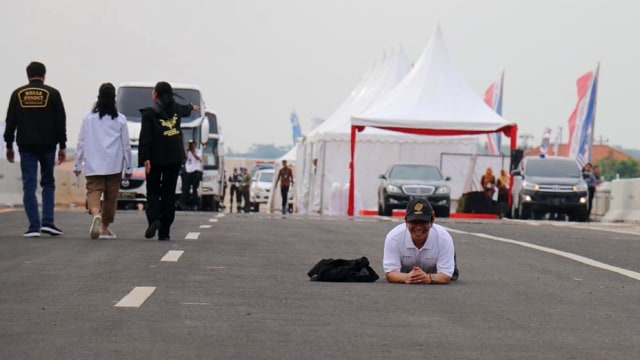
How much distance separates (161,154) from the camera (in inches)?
676

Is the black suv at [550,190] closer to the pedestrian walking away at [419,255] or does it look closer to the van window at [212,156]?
the van window at [212,156]

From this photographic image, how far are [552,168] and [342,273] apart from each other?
28952mm

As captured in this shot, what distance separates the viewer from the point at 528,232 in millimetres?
24000

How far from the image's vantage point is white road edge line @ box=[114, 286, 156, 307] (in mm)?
9580

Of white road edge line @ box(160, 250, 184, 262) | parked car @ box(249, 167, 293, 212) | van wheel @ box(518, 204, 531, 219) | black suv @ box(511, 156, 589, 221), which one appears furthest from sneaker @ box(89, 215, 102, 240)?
parked car @ box(249, 167, 293, 212)

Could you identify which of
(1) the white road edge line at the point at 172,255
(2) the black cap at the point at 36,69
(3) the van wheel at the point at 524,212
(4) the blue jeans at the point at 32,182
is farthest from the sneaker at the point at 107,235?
(3) the van wheel at the point at 524,212

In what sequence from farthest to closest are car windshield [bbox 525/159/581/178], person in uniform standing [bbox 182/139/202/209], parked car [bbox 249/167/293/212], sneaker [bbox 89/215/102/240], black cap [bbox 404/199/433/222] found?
parked car [bbox 249/167/293/212], car windshield [bbox 525/159/581/178], person in uniform standing [bbox 182/139/202/209], sneaker [bbox 89/215/102/240], black cap [bbox 404/199/433/222]

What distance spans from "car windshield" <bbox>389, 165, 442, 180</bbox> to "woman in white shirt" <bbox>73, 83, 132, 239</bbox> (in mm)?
21218

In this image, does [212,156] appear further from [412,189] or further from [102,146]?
[102,146]

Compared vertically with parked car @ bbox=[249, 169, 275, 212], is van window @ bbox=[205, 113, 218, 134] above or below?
above

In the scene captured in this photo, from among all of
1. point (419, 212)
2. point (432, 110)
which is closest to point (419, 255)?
point (419, 212)

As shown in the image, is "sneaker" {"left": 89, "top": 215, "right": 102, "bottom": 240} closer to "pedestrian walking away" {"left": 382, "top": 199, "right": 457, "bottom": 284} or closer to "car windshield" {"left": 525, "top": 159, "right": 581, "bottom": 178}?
"pedestrian walking away" {"left": 382, "top": 199, "right": 457, "bottom": 284}

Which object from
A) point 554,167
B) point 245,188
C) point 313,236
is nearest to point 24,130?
point 313,236

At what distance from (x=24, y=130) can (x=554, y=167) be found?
82.5 ft
